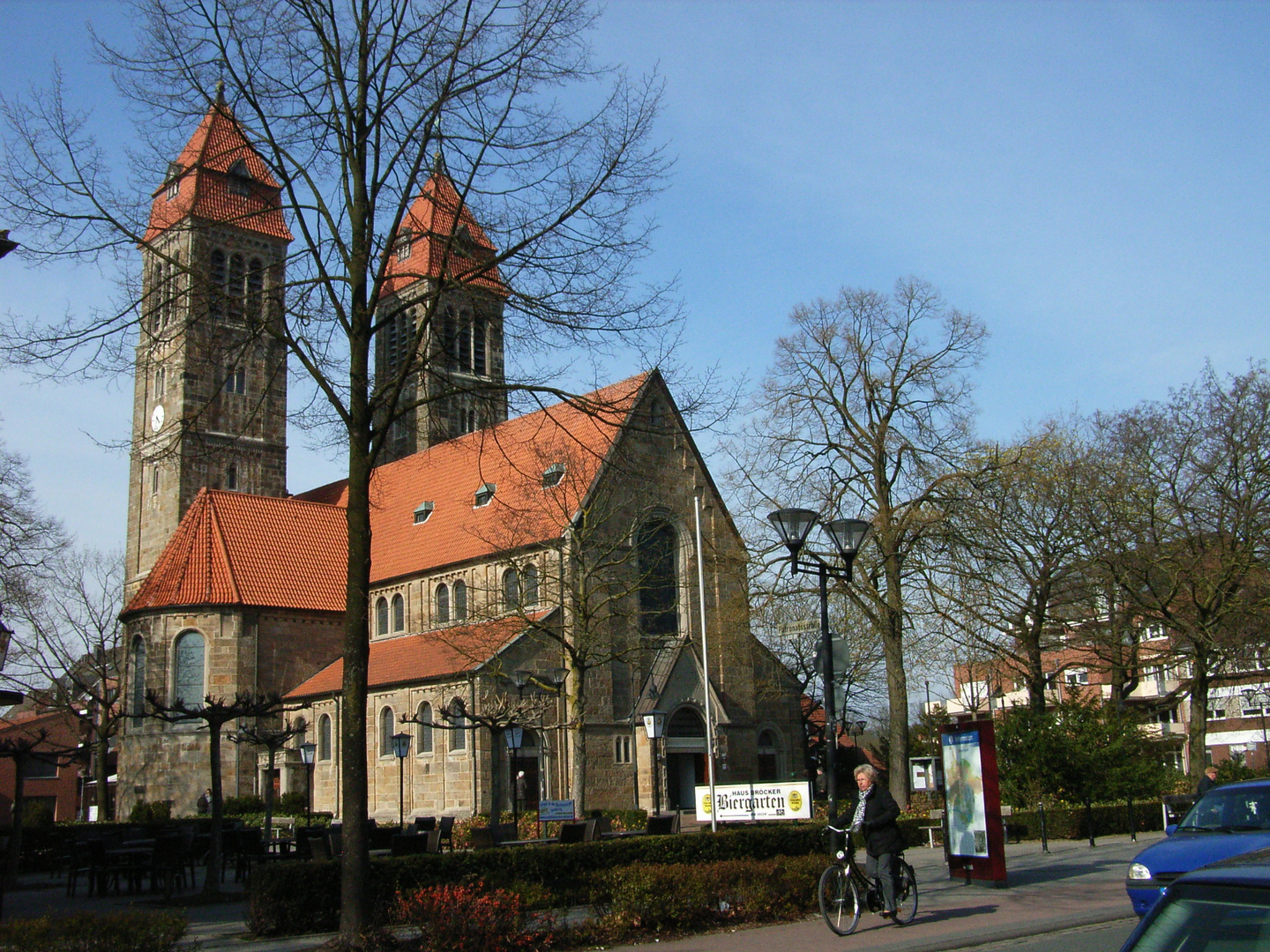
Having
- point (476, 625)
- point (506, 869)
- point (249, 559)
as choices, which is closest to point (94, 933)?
point (506, 869)

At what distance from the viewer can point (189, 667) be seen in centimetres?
4116

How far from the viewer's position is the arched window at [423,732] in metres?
36.4

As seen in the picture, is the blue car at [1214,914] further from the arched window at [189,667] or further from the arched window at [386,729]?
the arched window at [189,667]

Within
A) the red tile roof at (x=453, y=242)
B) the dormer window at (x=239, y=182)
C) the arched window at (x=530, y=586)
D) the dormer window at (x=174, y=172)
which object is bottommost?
the arched window at (x=530, y=586)

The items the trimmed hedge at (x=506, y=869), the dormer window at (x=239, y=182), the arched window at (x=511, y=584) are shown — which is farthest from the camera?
the arched window at (x=511, y=584)

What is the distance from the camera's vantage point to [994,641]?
107 feet

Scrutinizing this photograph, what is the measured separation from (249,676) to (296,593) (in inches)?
152

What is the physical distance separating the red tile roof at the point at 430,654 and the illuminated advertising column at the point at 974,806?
635 inches

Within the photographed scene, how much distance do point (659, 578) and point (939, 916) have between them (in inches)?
965

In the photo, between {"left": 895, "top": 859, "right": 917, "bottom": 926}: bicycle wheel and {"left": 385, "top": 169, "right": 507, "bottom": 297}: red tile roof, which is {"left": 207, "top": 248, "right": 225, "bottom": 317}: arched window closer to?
{"left": 385, "top": 169, "right": 507, "bottom": 297}: red tile roof

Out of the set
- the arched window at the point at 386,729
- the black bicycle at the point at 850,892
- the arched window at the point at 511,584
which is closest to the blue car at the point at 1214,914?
the black bicycle at the point at 850,892

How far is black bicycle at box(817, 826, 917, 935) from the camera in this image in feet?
40.4

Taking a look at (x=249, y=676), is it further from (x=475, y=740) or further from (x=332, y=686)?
(x=475, y=740)

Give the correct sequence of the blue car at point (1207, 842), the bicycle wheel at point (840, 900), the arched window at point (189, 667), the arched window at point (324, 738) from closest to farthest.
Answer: the blue car at point (1207, 842) < the bicycle wheel at point (840, 900) < the arched window at point (324, 738) < the arched window at point (189, 667)
